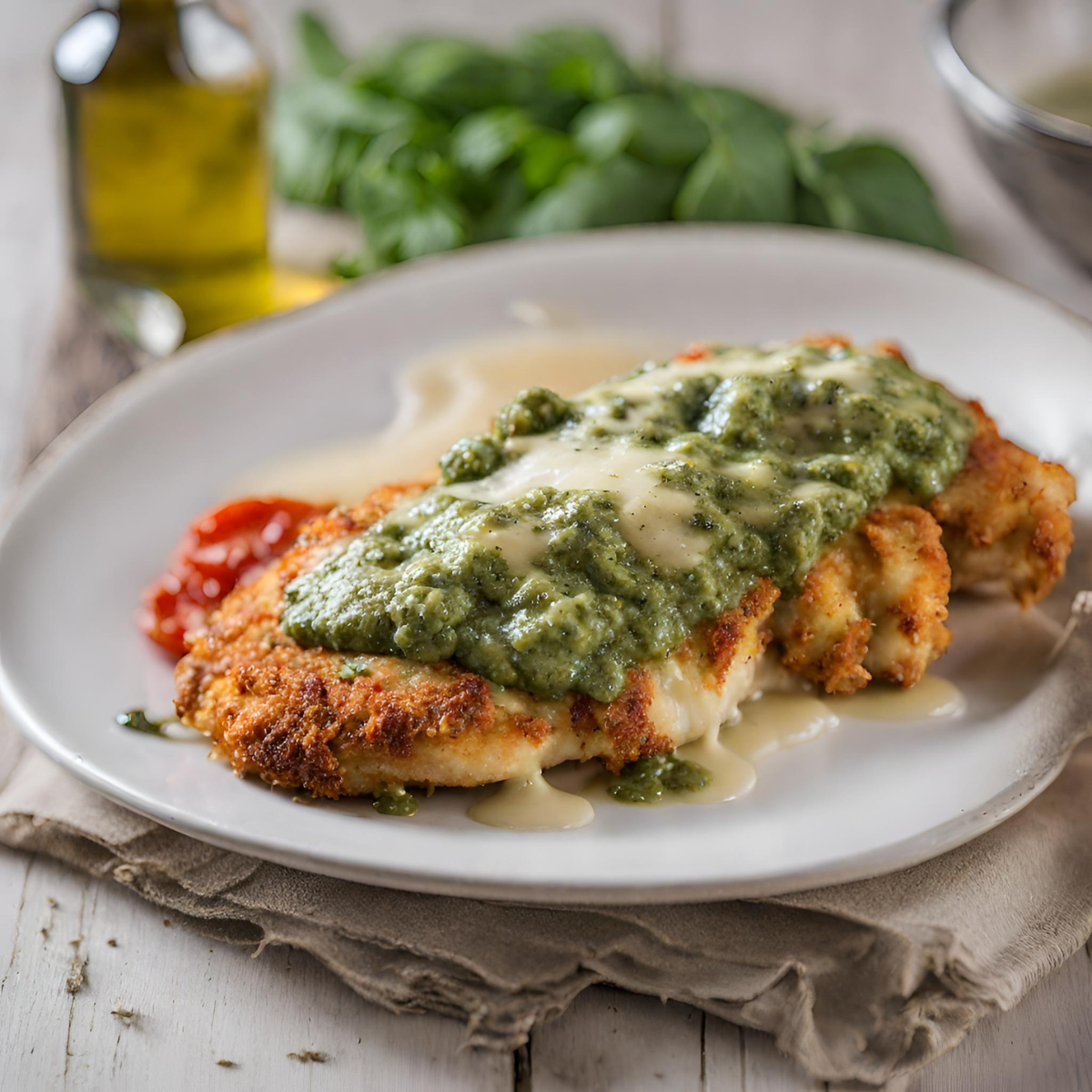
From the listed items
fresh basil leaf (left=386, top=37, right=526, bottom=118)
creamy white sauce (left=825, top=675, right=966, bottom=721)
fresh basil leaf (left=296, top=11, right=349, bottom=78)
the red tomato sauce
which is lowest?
fresh basil leaf (left=296, top=11, right=349, bottom=78)

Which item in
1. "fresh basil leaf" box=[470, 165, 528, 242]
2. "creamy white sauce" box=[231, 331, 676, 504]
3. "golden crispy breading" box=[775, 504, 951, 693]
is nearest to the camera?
"golden crispy breading" box=[775, 504, 951, 693]

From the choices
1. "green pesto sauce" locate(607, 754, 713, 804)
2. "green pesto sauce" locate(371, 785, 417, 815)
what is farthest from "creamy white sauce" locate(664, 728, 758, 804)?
"green pesto sauce" locate(371, 785, 417, 815)

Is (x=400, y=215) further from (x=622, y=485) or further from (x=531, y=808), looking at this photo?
(x=531, y=808)

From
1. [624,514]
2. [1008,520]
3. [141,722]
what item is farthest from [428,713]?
[1008,520]

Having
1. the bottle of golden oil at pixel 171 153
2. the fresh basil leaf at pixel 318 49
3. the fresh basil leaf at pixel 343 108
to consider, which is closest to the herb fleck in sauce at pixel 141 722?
the bottle of golden oil at pixel 171 153

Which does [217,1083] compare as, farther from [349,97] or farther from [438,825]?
[349,97]

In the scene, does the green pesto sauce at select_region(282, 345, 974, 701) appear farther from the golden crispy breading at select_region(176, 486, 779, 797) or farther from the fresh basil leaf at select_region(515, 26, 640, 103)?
the fresh basil leaf at select_region(515, 26, 640, 103)

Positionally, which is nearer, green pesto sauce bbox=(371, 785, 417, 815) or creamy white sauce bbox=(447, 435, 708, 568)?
green pesto sauce bbox=(371, 785, 417, 815)
